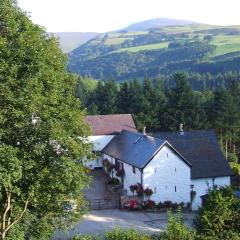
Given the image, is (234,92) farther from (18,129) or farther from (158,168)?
A: (18,129)

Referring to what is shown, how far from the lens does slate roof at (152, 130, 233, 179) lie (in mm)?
40156

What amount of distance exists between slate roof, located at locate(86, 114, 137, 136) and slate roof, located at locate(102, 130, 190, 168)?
3.56m

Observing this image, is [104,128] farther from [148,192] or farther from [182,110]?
[148,192]

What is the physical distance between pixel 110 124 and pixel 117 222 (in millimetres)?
20498

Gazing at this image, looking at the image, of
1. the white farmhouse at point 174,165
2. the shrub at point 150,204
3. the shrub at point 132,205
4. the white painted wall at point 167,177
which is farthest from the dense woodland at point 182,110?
the shrub at point 132,205

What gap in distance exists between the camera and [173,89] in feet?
195

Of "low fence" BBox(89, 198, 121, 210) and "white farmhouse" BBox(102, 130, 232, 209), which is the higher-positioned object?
"white farmhouse" BBox(102, 130, 232, 209)

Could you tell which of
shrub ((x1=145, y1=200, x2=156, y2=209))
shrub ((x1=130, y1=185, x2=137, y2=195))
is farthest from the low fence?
shrub ((x1=145, y1=200, x2=156, y2=209))

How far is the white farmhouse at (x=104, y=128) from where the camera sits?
50531mm

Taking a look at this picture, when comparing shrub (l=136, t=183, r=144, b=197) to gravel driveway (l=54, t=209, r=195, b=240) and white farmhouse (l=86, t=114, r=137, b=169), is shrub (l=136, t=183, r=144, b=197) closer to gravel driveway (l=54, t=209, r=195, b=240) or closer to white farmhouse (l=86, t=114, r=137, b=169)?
gravel driveway (l=54, t=209, r=195, b=240)

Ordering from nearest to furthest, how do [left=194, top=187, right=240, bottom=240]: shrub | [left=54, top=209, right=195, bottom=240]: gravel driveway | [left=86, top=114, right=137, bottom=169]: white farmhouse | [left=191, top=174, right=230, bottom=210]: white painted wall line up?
[left=194, top=187, right=240, bottom=240]: shrub < [left=54, top=209, right=195, bottom=240]: gravel driveway < [left=191, top=174, right=230, bottom=210]: white painted wall < [left=86, top=114, right=137, bottom=169]: white farmhouse

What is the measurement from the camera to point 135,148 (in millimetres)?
41094

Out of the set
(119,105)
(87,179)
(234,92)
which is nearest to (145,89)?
(119,105)

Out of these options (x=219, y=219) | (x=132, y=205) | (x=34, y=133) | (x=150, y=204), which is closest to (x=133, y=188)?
(x=150, y=204)
